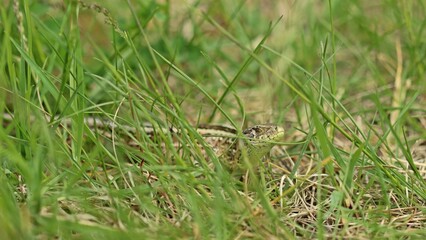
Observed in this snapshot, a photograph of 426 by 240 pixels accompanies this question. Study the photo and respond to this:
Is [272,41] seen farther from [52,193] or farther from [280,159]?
[52,193]

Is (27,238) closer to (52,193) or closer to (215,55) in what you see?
(52,193)

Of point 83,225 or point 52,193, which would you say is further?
point 52,193

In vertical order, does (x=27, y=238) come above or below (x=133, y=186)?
below

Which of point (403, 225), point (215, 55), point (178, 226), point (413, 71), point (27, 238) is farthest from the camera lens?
point (215, 55)

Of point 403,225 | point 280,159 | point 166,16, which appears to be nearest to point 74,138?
point 280,159

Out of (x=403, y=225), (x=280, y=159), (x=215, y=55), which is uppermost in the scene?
(x=215, y=55)

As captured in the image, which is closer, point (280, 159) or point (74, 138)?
point (74, 138)

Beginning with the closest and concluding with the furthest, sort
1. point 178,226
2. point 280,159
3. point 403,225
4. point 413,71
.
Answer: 1. point 178,226
2. point 403,225
3. point 280,159
4. point 413,71

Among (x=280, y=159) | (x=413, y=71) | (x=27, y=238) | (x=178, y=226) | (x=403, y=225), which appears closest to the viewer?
(x=27, y=238)

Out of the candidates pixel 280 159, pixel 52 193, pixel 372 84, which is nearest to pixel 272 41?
pixel 372 84
